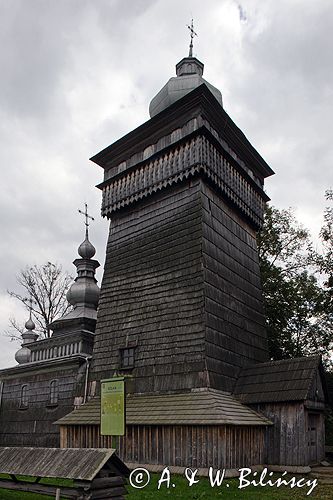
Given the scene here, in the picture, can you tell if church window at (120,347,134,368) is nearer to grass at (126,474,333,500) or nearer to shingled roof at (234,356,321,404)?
shingled roof at (234,356,321,404)

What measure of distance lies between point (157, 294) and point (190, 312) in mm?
1821

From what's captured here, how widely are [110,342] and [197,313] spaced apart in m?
4.04

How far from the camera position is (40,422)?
20.9m

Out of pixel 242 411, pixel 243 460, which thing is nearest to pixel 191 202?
pixel 242 411

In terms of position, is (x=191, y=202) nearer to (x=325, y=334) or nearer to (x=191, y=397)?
(x=191, y=397)

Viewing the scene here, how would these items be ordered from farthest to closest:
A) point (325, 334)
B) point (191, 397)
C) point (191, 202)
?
1. point (325, 334)
2. point (191, 202)
3. point (191, 397)

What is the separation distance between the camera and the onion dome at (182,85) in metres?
20.5

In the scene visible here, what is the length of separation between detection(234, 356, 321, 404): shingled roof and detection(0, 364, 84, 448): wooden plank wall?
7006mm

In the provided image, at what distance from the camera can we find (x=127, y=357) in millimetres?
17078

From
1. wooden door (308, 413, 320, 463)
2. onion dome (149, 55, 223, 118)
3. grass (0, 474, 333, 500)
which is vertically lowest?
grass (0, 474, 333, 500)

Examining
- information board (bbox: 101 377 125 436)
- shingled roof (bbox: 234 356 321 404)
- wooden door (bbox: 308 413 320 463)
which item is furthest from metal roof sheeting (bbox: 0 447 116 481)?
wooden door (bbox: 308 413 320 463)

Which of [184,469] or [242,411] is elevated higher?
[242,411]

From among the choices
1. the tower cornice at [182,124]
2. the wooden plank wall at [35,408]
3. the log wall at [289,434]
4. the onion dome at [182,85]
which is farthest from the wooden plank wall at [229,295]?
the wooden plank wall at [35,408]

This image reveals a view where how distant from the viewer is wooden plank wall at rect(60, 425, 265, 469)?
12.8 meters
